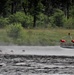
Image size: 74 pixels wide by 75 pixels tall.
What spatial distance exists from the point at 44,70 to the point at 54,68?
744mm

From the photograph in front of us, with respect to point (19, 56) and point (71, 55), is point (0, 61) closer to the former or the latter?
point (19, 56)

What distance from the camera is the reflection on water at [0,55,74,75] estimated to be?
41.2ft

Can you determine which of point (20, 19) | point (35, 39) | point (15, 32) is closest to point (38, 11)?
point (20, 19)

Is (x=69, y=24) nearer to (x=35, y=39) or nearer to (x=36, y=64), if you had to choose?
(x=35, y=39)

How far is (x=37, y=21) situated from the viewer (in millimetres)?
45812

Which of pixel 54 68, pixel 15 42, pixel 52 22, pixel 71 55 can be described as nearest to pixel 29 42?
pixel 15 42

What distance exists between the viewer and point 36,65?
1426 centimetres

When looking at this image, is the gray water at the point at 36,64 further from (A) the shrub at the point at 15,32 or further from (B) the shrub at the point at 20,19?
(B) the shrub at the point at 20,19

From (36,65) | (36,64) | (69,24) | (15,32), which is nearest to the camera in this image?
(36,65)

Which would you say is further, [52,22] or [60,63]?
[52,22]

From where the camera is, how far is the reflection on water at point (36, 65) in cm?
1255

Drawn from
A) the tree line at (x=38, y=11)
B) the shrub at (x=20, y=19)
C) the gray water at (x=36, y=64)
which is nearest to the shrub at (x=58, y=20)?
the tree line at (x=38, y=11)

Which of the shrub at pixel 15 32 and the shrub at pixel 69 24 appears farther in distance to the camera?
the shrub at pixel 69 24

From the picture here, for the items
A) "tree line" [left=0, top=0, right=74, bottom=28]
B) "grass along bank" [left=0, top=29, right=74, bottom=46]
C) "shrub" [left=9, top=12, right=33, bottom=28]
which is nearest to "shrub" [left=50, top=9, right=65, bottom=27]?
"tree line" [left=0, top=0, right=74, bottom=28]
